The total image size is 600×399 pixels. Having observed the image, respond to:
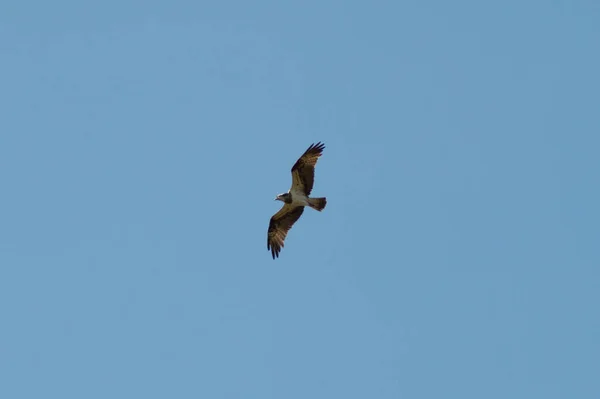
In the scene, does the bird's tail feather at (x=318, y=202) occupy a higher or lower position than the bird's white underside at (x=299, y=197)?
lower

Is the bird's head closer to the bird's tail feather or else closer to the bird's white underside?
the bird's white underside

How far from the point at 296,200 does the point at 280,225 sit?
204cm

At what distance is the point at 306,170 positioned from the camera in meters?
41.7

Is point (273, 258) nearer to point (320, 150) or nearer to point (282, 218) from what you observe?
point (282, 218)

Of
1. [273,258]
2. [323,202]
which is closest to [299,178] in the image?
[323,202]

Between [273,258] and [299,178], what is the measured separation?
393 cm

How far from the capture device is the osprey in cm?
4150

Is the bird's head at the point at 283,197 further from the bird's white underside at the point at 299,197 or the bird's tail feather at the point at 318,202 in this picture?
the bird's tail feather at the point at 318,202

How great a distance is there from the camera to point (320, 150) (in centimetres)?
4144

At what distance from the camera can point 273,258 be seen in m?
44.6

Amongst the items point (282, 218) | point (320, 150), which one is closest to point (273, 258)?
point (282, 218)

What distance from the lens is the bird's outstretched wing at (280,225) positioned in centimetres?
4375

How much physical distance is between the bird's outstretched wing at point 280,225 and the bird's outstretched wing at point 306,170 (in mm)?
1501

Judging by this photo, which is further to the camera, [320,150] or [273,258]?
[273,258]
